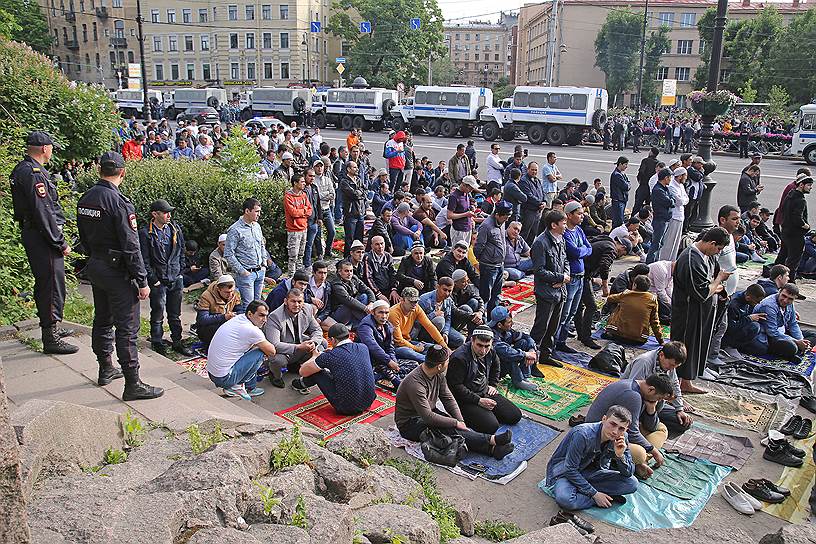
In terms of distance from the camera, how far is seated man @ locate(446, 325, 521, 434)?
603cm

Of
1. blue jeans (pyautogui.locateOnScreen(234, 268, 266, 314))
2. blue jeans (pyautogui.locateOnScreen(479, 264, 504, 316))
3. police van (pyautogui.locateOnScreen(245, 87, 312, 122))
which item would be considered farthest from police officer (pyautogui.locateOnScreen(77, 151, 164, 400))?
police van (pyautogui.locateOnScreen(245, 87, 312, 122))

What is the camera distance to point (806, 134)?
28.3 meters

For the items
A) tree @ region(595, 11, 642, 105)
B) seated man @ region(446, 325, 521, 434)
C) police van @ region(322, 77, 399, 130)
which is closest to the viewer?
seated man @ region(446, 325, 521, 434)

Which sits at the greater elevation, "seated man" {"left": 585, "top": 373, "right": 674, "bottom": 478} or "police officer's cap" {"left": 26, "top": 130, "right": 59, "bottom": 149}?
"police officer's cap" {"left": 26, "top": 130, "right": 59, "bottom": 149}

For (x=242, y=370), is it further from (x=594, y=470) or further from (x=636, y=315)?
(x=636, y=315)

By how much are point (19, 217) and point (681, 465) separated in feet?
20.7

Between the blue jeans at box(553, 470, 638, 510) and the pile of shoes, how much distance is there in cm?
78

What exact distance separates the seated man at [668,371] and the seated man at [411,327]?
2474 millimetres

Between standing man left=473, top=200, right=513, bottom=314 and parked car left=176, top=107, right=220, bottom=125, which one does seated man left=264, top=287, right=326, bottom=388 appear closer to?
standing man left=473, top=200, right=513, bottom=314

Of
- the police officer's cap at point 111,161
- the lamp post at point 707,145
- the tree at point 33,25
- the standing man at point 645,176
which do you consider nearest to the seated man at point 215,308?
the police officer's cap at point 111,161

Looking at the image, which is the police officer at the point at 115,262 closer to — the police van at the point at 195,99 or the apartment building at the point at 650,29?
the police van at the point at 195,99

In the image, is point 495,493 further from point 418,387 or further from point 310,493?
point 310,493

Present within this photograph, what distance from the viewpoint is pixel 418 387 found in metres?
5.72

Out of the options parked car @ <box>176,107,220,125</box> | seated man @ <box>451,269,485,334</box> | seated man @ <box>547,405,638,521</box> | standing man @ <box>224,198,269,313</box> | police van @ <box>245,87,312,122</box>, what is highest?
police van @ <box>245,87,312,122</box>
